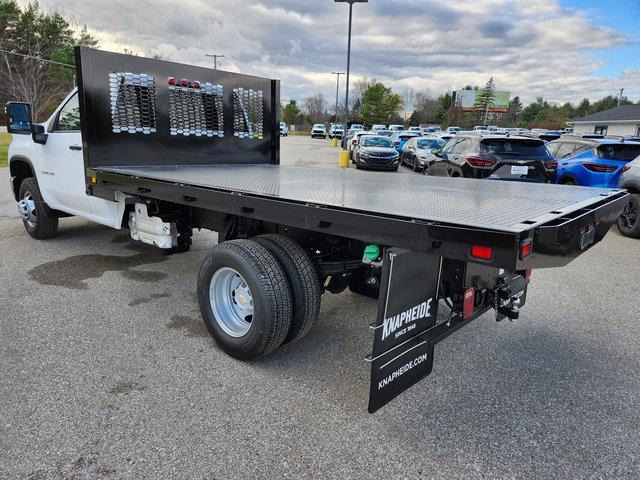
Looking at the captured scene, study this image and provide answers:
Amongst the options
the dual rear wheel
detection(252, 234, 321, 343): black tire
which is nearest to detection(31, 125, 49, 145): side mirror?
the dual rear wheel

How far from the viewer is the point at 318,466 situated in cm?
243

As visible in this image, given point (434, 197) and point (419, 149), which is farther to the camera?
point (419, 149)

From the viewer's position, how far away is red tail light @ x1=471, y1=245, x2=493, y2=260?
1997 millimetres

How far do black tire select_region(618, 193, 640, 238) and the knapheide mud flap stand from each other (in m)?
7.16

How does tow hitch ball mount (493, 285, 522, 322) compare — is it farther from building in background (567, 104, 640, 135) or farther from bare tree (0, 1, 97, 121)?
building in background (567, 104, 640, 135)

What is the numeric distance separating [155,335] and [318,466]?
2050 millimetres

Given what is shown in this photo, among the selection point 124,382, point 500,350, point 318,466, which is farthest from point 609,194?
point 124,382

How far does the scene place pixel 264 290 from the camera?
310cm

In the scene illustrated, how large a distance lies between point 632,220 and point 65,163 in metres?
9.03

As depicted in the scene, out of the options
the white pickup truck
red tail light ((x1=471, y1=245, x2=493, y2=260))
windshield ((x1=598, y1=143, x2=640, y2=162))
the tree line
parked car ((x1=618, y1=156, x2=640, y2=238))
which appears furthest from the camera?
the tree line

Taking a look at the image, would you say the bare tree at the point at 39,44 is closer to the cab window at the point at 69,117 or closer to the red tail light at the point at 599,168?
the cab window at the point at 69,117

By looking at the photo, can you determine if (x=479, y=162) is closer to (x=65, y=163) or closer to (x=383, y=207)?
(x=65, y=163)

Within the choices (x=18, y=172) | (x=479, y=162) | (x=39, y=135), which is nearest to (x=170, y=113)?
(x=39, y=135)

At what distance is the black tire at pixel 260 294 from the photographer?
10.2 feet
